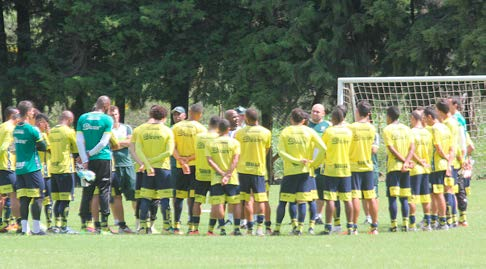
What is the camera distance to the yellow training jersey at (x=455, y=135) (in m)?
15.4

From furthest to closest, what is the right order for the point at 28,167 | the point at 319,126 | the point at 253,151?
the point at 319,126, the point at 28,167, the point at 253,151

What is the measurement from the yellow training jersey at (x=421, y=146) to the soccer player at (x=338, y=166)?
1116mm

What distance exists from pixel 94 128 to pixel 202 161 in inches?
65.8

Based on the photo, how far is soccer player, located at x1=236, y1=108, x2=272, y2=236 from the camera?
1450cm

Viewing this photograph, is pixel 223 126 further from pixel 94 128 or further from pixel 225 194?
pixel 94 128

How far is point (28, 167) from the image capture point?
14.6 m

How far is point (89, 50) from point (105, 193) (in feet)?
59.0

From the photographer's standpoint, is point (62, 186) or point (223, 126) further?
point (62, 186)

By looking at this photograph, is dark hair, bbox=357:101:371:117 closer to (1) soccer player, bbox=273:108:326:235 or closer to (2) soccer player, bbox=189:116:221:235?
(1) soccer player, bbox=273:108:326:235

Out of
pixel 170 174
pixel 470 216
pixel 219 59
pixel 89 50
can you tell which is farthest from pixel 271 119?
pixel 170 174

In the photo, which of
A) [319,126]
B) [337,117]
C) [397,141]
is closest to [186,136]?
[319,126]

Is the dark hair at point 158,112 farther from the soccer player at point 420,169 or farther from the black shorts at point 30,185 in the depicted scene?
the soccer player at point 420,169

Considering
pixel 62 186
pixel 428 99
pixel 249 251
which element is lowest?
pixel 249 251

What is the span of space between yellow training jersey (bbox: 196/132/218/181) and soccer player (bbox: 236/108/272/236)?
498 mm
